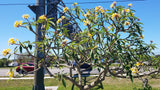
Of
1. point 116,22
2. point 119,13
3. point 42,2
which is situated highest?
point 42,2

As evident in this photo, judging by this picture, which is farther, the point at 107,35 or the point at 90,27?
the point at 90,27

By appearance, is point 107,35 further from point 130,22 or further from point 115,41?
point 130,22

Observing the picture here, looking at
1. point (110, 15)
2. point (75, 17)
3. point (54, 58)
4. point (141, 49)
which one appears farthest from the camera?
point (75, 17)

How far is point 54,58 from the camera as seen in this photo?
2607mm

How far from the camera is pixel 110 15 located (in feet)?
6.65

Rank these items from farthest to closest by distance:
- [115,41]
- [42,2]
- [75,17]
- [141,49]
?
[42,2]
[75,17]
[141,49]
[115,41]

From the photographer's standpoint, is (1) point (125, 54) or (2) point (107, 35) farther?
(1) point (125, 54)

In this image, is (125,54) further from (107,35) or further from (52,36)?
(52,36)

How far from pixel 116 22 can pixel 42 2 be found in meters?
3.66

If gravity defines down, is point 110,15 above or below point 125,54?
above

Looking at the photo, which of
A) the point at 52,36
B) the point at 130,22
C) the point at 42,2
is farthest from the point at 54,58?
the point at 42,2

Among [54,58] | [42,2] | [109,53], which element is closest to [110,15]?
[109,53]

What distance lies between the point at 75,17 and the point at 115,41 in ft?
4.04

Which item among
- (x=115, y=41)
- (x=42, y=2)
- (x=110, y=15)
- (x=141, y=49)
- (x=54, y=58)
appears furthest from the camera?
(x=42, y=2)
